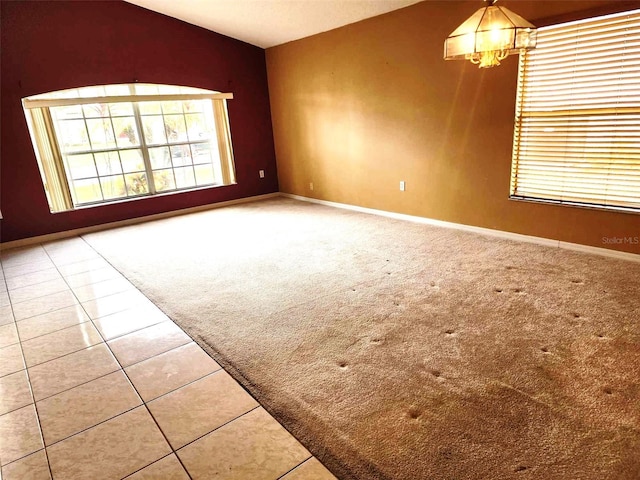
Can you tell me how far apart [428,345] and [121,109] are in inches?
205

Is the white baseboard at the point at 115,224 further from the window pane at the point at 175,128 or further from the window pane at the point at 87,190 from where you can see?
the window pane at the point at 175,128

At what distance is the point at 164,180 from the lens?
19.4ft

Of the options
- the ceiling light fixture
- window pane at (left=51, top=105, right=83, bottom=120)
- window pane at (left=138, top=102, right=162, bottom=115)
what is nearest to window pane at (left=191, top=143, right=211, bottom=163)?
window pane at (left=138, top=102, right=162, bottom=115)

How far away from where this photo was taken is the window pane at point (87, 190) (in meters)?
5.31

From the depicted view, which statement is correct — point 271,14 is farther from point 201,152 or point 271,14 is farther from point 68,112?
point 68,112

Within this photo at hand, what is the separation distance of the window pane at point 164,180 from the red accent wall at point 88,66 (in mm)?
203

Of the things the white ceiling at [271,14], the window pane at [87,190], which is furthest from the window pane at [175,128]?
the white ceiling at [271,14]

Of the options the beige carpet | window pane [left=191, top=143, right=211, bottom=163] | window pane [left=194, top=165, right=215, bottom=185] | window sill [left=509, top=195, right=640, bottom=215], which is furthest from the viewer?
window pane [left=194, top=165, right=215, bottom=185]

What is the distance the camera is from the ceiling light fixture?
85.2 inches

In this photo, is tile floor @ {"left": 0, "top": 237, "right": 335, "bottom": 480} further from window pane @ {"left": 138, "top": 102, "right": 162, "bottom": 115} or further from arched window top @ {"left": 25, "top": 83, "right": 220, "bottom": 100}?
window pane @ {"left": 138, "top": 102, "right": 162, "bottom": 115}

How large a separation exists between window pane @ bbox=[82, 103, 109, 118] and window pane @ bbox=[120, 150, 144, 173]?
0.53 meters

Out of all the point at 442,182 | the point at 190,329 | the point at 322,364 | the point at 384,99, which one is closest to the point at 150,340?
the point at 190,329

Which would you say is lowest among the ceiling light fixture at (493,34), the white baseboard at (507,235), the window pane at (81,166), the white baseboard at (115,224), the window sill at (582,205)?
the white baseboard at (507,235)

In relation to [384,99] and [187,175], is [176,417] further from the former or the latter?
[187,175]
